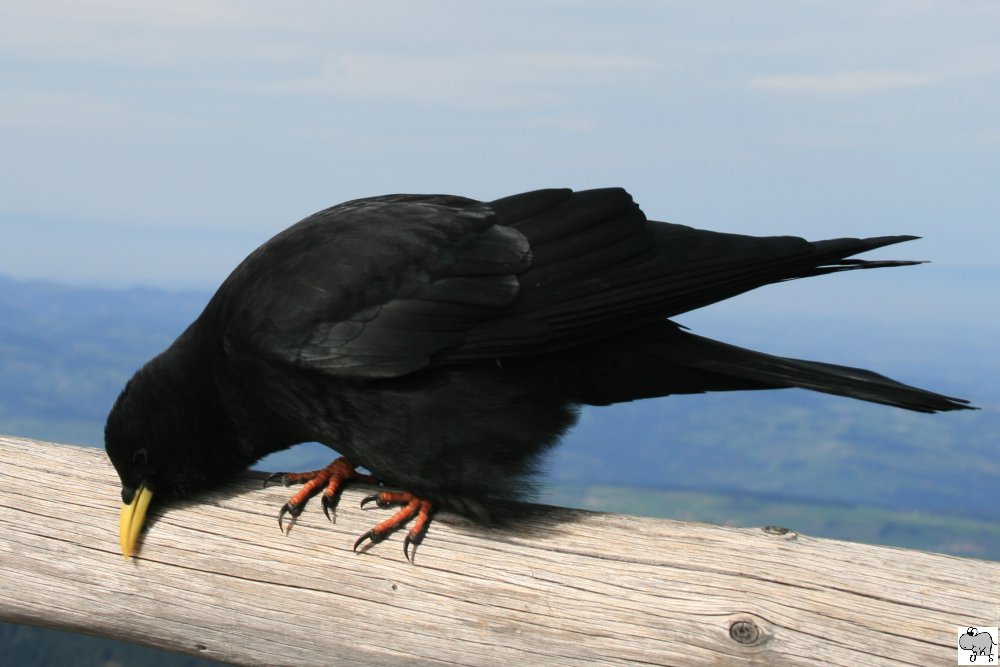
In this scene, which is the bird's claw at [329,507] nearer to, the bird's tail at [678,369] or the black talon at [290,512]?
the black talon at [290,512]

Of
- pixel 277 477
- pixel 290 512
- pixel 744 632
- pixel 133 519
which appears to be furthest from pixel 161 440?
pixel 744 632

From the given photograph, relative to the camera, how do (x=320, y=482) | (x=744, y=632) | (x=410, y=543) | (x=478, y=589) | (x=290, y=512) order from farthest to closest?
1. (x=320, y=482)
2. (x=290, y=512)
3. (x=410, y=543)
4. (x=478, y=589)
5. (x=744, y=632)

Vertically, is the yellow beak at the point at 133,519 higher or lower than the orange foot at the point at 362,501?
lower

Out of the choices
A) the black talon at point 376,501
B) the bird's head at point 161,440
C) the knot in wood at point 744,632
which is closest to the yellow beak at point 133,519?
the bird's head at point 161,440

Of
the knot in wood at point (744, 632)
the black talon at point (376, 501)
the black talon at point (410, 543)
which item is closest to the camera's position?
the knot in wood at point (744, 632)

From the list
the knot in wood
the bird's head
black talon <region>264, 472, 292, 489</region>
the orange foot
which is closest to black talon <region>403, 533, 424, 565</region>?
the orange foot

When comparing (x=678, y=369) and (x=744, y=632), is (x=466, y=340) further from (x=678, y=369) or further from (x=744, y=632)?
(x=744, y=632)

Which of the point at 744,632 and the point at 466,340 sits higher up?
the point at 466,340

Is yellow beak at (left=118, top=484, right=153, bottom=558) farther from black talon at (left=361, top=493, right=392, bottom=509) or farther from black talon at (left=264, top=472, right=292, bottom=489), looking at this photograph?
black talon at (left=361, top=493, right=392, bottom=509)

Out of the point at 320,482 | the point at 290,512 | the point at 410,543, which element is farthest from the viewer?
the point at 320,482
